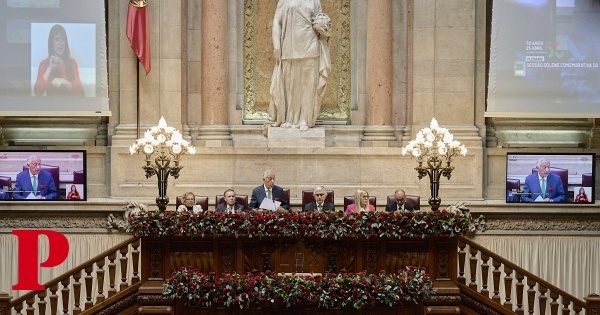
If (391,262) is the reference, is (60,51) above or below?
above

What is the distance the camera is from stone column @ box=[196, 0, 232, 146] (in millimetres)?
17141

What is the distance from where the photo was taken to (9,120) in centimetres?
1731

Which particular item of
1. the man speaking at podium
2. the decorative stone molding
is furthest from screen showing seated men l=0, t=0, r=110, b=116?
the man speaking at podium

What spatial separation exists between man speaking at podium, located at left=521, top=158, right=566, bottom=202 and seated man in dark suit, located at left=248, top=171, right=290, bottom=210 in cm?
392

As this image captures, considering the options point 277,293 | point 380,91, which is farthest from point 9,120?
point 277,293

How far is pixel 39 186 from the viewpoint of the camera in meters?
16.8

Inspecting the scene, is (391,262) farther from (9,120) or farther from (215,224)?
(9,120)

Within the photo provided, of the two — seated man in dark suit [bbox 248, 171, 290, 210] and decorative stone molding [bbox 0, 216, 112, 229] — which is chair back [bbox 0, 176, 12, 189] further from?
seated man in dark suit [bbox 248, 171, 290, 210]

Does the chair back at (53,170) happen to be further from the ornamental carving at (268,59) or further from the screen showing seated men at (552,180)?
the screen showing seated men at (552,180)

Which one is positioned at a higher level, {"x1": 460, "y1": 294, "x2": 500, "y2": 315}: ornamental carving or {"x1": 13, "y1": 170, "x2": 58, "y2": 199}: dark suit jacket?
{"x1": 13, "y1": 170, "x2": 58, "y2": 199}: dark suit jacket

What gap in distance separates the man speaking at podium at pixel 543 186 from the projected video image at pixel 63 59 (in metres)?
6.44

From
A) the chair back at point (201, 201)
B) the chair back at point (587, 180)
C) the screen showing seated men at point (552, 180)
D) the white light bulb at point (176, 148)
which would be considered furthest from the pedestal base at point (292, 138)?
the chair back at point (587, 180)

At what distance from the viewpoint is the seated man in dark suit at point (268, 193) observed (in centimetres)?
1472

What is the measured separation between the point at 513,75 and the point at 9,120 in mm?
7481
